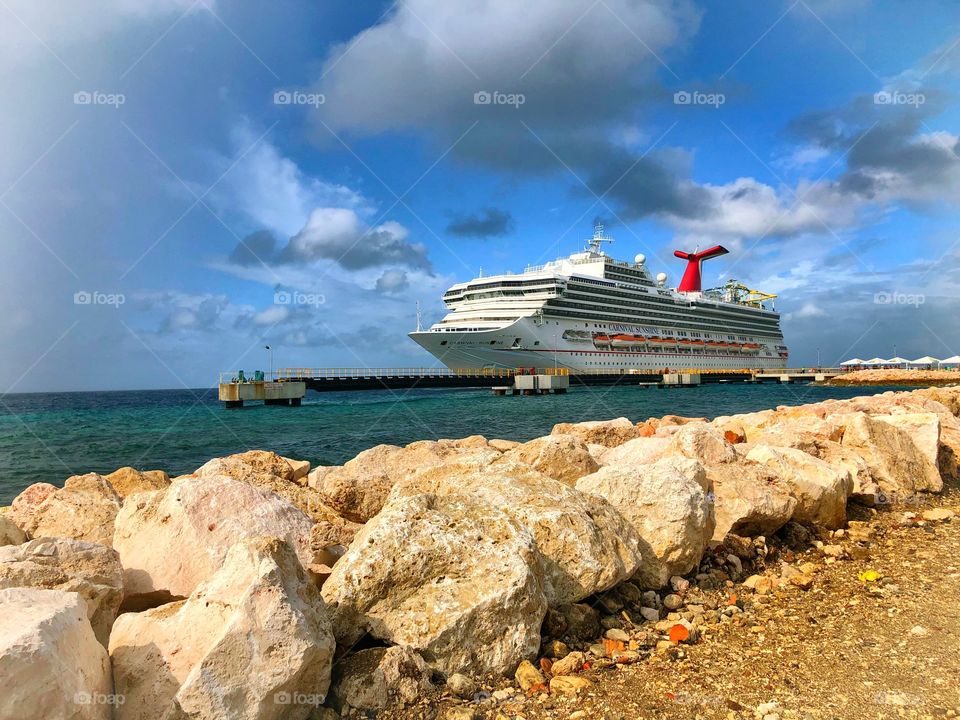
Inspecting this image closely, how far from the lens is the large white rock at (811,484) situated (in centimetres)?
529

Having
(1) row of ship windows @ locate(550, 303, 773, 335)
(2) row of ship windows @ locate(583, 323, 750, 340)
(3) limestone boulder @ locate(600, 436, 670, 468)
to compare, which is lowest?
(3) limestone boulder @ locate(600, 436, 670, 468)

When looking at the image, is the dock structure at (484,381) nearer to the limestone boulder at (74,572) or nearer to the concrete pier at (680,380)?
the concrete pier at (680,380)

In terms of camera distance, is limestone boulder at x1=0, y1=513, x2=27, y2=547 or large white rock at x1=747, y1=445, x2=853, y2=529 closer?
limestone boulder at x1=0, y1=513, x2=27, y2=547

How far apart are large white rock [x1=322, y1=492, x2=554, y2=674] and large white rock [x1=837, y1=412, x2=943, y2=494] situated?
532cm

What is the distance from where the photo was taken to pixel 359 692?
108 inches

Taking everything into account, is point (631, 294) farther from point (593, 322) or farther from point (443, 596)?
point (443, 596)

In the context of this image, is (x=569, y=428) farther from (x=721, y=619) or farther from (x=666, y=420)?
(x=721, y=619)

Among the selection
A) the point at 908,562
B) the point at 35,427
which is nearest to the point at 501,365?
the point at 35,427

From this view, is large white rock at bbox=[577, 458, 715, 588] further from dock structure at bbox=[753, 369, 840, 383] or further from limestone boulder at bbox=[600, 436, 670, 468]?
dock structure at bbox=[753, 369, 840, 383]

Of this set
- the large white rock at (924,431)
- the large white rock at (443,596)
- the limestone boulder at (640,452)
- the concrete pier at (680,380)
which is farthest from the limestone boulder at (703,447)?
the concrete pier at (680,380)

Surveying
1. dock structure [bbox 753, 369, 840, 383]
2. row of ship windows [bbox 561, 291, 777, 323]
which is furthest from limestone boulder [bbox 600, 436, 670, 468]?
dock structure [bbox 753, 369, 840, 383]

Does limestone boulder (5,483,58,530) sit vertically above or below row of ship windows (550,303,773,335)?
below

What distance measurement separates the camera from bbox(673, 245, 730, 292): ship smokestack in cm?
7881

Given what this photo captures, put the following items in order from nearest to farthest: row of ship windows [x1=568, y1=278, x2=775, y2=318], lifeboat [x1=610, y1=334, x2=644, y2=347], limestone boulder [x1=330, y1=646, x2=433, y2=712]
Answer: limestone boulder [x1=330, y1=646, x2=433, y2=712] < row of ship windows [x1=568, y1=278, x2=775, y2=318] < lifeboat [x1=610, y1=334, x2=644, y2=347]
